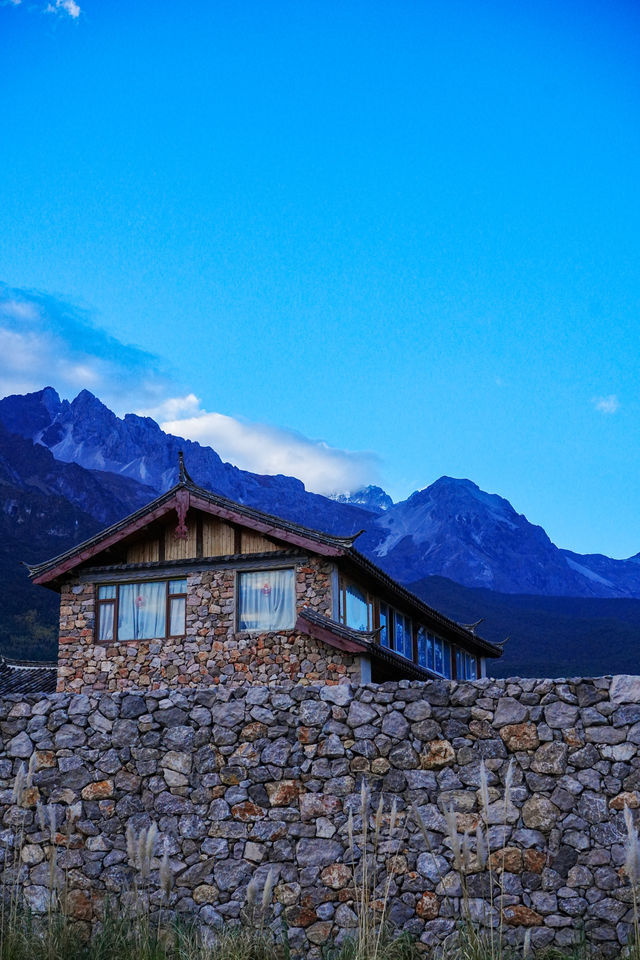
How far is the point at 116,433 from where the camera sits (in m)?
176

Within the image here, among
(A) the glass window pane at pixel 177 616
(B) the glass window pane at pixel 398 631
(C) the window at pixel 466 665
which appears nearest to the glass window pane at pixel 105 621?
(A) the glass window pane at pixel 177 616

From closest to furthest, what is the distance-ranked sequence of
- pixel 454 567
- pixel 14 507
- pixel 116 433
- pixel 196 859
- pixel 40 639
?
pixel 196 859
pixel 40 639
pixel 14 507
pixel 454 567
pixel 116 433

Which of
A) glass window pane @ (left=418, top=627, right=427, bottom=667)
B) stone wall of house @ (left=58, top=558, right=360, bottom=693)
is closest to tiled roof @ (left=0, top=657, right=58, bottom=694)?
stone wall of house @ (left=58, top=558, right=360, bottom=693)

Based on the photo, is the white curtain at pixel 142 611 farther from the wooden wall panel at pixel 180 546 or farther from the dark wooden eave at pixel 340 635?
the dark wooden eave at pixel 340 635

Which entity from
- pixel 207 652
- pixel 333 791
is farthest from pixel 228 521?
pixel 333 791

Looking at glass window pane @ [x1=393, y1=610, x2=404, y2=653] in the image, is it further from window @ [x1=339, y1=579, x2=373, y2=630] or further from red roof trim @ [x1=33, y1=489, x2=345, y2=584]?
red roof trim @ [x1=33, y1=489, x2=345, y2=584]

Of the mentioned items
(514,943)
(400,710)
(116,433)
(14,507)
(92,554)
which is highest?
(116,433)

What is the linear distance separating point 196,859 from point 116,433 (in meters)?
170

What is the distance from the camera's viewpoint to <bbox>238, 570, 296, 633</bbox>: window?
70.6 feet

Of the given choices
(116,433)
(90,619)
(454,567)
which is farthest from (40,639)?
(116,433)

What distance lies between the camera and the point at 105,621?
23.0m

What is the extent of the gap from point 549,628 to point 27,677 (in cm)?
9049

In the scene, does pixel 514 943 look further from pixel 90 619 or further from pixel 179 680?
pixel 90 619

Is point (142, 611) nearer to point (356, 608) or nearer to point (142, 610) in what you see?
point (142, 610)
